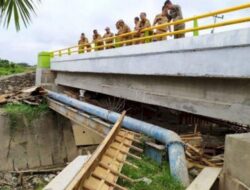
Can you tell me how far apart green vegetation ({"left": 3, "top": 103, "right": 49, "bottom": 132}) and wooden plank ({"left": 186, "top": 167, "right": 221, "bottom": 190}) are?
10.7m

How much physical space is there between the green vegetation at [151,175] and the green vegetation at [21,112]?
30.4 feet

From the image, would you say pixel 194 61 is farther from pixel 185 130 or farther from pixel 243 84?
pixel 185 130

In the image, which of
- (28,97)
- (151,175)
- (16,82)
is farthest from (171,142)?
(16,82)

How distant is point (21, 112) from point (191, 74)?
30.3 ft

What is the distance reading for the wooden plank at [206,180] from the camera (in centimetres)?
510

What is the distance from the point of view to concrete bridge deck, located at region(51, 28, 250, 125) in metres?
6.53

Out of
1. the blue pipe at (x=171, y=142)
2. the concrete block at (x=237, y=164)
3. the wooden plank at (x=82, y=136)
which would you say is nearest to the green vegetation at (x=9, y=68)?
the wooden plank at (x=82, y=136)

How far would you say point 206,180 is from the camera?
5.30 m

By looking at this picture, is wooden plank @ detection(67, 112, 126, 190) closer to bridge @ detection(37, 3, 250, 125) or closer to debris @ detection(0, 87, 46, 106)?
bridge @ detection(37, 3, 250, 125)

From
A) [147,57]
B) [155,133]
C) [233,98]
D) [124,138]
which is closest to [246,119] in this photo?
[233,98]

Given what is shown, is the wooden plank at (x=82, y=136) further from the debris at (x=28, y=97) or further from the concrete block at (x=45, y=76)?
the concrete block at (x=45, y=76)

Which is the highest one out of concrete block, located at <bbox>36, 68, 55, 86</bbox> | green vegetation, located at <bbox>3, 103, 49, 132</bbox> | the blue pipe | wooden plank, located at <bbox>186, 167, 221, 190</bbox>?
concrete block, located at <bbox>36, 68, 55, 86</bbox>

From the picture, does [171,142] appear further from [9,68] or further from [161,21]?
[9,68]

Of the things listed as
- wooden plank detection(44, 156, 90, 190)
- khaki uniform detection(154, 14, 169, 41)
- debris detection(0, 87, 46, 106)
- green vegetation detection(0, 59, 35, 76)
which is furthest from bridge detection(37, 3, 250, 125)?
green vegetation detection(0, 59, 35, 76)
